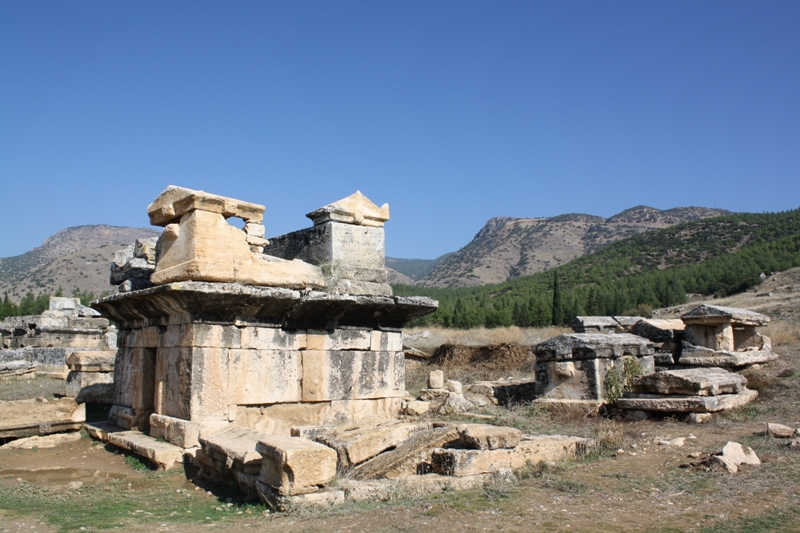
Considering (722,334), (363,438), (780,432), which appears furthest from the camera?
(722,334)

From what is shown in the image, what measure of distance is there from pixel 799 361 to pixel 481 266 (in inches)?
3272

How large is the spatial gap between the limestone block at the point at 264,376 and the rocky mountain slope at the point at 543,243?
264 feet

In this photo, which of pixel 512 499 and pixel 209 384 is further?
pixel 209 384

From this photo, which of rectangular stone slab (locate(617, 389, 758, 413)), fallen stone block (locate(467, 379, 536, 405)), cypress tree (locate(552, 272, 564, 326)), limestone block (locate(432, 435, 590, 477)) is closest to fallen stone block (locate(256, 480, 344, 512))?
limestone block (locate(432, 435, 590, 477))

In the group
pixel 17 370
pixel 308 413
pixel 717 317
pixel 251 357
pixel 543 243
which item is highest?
pixel 543 243

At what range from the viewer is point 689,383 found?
8.25 metres

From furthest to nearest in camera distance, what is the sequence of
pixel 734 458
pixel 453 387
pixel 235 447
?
pixel 453 387
pixel 235 447
pixel 734 458

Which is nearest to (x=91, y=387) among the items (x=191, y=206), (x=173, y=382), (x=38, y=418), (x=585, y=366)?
(x=38, y=418)

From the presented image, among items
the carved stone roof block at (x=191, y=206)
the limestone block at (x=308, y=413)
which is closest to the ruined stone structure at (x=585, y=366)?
the limestone block at (x=308, y=413)

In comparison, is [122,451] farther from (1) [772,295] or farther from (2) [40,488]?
(1) [772,295]

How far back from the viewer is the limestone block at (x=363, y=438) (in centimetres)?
572

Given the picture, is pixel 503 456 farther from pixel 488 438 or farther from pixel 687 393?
pixel 687 393

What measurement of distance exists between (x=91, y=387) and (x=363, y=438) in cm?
597

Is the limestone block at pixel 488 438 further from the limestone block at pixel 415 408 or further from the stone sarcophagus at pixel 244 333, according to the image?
the limestone block at pixel 415 408
